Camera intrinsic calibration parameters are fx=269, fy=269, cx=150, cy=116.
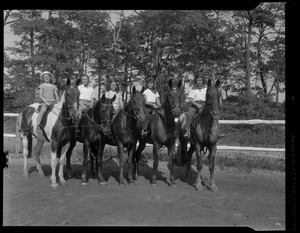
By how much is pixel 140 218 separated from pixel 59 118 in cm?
346

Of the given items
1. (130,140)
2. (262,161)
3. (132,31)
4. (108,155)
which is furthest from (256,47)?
(130,140)

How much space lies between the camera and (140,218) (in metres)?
4.60

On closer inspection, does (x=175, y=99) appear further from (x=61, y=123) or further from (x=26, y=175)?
(x=26, y=175)

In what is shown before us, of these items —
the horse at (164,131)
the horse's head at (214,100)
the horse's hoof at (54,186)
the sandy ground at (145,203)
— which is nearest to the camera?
the sandy ground at (145,203)

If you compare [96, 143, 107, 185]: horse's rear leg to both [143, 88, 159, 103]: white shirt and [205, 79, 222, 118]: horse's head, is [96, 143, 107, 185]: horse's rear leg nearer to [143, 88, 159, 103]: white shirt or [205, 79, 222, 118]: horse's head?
[143, 88, 159, 103]: white shirt

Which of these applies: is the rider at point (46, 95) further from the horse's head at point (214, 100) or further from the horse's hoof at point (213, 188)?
the horse's hoof at point (213, 188)

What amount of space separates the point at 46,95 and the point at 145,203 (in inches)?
165

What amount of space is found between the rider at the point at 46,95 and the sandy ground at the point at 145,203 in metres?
1.77

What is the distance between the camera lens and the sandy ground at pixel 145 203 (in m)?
4.47

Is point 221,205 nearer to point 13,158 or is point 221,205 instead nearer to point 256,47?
point 13,158

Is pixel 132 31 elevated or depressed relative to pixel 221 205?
elevated

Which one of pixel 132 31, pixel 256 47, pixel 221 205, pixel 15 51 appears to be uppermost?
pixel 132 31

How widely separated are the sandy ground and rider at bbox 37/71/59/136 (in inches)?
69.5

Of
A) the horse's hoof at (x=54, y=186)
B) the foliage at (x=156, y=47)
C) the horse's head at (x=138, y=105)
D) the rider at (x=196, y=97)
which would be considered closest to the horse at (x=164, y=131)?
the rider at (x=196, y=97)
